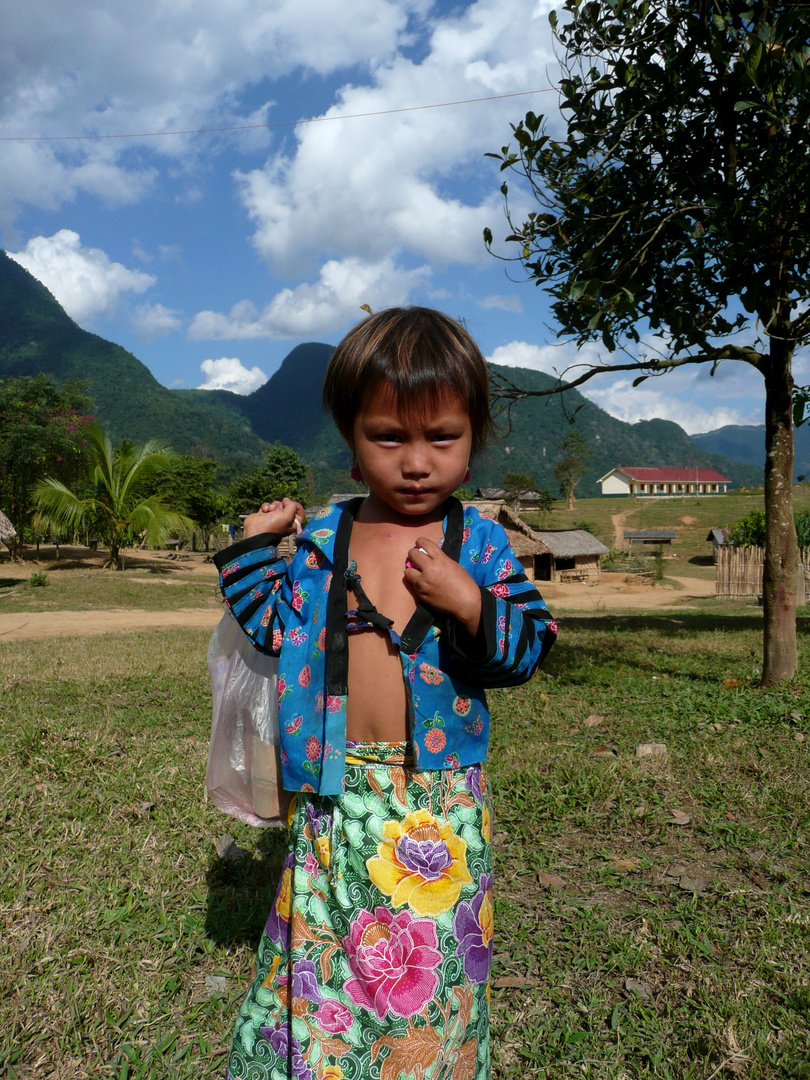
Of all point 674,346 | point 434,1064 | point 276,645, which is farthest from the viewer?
point 674,346

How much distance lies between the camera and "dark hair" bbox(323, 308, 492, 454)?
1.55 metres

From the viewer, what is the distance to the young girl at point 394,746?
148 cm

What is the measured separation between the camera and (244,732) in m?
1.90

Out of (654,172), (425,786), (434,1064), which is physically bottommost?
(434,1064)

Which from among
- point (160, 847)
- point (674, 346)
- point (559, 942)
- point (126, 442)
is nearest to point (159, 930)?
point (160, 847)

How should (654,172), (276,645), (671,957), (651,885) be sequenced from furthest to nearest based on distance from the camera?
(654,172) → (651,885) → (671,957) → (276,645)

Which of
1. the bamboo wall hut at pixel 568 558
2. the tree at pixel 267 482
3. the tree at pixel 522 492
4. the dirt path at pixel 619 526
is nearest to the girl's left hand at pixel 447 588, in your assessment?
the bamboo wall hut at pixel 568 558

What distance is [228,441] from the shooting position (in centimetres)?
12075

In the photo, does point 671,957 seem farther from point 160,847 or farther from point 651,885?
point 160,847

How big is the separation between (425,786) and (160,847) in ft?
6.54

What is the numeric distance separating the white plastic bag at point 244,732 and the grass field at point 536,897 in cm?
73

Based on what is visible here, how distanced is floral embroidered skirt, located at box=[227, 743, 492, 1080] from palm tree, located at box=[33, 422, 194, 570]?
21.1 metres

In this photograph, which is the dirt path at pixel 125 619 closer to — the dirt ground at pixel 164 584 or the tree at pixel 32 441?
the dirt ground at pixel 164 584

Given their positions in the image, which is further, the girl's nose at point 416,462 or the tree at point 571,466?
the tree at point 571,466
